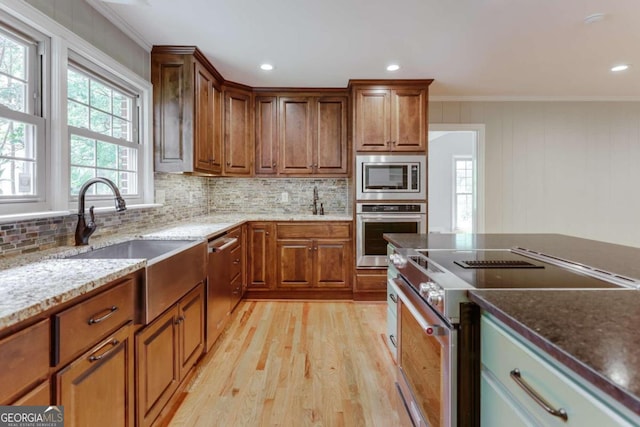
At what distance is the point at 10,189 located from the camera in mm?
1663

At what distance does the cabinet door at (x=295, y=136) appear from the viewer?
3922 mm

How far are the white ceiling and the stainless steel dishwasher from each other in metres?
1.60

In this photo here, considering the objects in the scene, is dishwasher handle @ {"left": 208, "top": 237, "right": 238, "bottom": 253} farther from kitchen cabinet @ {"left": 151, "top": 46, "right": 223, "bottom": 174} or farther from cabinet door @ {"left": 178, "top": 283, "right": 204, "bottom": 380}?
kitchen cabinet @ {"left": 151, "top": 46, "right": 223, "bottom": 174}

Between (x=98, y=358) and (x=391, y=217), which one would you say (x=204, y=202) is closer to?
(x=391, y=217)

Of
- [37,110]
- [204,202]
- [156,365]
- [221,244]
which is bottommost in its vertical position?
[156,365]

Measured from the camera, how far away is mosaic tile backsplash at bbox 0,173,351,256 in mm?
1880

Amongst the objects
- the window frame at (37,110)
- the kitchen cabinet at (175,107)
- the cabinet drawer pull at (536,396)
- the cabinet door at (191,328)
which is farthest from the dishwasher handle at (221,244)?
the cabinet drawer pull at (536,396)

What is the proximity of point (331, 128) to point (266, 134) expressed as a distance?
755 mm

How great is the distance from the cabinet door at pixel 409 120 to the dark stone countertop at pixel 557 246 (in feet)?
5.60

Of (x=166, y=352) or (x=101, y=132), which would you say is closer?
(x=166, y=352)

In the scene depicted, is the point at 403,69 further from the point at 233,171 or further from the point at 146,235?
the point at 146,235

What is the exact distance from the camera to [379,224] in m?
3.65

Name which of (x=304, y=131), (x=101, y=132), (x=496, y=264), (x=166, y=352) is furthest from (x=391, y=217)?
(x=101, y=132)

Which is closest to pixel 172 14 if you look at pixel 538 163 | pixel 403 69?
pixel 403 69
